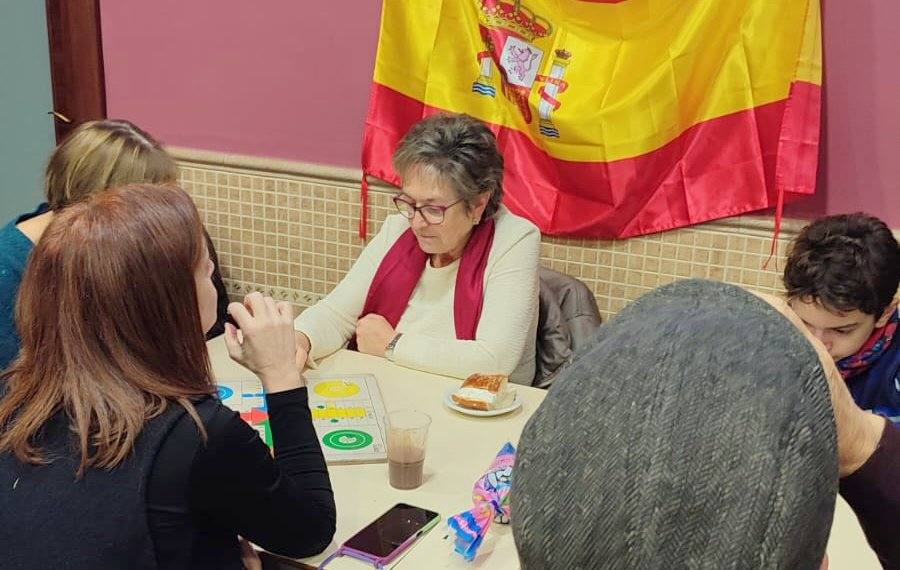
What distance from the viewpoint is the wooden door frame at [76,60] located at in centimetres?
351

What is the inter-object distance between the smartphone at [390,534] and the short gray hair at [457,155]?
1034 mm

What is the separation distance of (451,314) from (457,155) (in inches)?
16.3

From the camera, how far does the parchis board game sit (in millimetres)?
1720

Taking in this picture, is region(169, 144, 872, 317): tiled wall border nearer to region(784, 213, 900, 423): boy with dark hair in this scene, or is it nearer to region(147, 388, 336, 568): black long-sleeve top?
region(784, 213, 900, 423): boy with dark hair

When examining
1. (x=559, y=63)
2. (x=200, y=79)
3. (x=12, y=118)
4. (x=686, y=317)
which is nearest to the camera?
(x=686, y=317)

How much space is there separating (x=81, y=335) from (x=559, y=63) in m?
1.89

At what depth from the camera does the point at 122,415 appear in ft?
3.80

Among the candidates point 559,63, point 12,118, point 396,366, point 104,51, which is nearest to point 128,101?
point 104,51

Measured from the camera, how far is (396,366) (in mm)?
2180

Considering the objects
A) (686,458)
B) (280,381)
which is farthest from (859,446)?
(280,381)

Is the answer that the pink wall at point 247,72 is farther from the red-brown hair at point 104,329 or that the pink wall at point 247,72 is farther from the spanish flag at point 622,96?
the red-brown hair at point 104,329

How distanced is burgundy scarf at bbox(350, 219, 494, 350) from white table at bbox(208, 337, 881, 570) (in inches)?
9.9

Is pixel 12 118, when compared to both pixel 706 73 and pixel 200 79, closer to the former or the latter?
pixel 200 79

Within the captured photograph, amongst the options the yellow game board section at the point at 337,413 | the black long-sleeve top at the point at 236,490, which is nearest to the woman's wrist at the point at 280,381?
the black long-sleeve top at the point at 236,490
